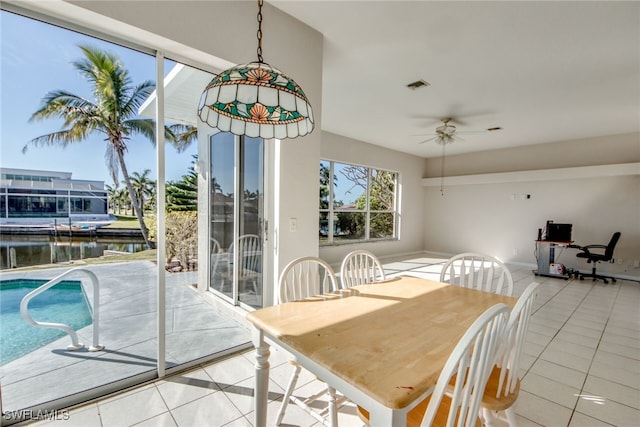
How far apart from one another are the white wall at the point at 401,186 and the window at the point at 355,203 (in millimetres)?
192

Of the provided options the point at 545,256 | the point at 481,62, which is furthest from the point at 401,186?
the point at 481,62

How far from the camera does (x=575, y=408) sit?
6.22 ft

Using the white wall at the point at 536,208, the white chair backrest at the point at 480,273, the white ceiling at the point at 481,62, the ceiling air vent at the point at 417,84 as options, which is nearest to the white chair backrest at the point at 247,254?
the white chair backrest at the point at 480,273

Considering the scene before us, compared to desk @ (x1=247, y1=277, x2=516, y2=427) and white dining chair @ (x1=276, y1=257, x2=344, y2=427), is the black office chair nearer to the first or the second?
desk @ (x1=247, y1=277, x2=516, y2=427)

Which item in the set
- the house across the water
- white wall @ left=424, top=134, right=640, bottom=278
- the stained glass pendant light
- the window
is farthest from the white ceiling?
the house across the water

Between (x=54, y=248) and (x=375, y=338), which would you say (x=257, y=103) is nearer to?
(x=375, y=338)

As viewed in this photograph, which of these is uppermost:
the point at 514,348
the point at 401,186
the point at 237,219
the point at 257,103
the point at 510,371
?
the point at 401,186

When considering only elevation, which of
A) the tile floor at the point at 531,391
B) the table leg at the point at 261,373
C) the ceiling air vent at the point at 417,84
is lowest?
the tile floor at the point at 531,391

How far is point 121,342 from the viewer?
2125 millimetres

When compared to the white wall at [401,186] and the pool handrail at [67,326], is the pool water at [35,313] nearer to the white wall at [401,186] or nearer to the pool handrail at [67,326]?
the pool handrail at [67,326]

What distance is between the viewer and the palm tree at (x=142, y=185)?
2.08m

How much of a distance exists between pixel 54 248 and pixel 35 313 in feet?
1.33

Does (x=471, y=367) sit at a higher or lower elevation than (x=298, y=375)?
higher

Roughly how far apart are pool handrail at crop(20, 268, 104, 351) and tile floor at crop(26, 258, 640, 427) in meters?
0.39
